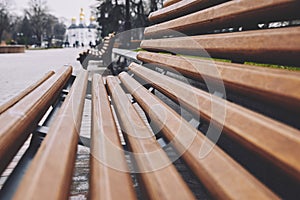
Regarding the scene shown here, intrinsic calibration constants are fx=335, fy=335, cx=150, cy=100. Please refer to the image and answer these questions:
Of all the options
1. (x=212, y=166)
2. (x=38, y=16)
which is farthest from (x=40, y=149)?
(x=38, y=16)

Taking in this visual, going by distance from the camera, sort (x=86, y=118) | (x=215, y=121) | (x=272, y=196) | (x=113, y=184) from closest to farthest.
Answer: (x=272, y=196), (x=113, y=184), (x=215, y=121), (x=86, y=118)

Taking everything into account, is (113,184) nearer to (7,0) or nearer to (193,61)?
(193,61)

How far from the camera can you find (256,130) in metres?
0.65

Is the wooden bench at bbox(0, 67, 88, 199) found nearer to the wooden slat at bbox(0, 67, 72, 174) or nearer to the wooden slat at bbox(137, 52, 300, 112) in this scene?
the wooden slat at bbox(0, 67, 72, 174)

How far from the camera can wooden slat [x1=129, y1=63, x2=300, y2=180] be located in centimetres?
55

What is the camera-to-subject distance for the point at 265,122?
649 millimetres

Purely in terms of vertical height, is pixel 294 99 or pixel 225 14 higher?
pixel 225 14

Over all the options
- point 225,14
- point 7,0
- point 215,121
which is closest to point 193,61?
point 225,14

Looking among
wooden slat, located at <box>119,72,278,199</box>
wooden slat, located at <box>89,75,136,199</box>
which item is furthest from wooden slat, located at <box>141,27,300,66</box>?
wooden slat, located at <box>89,75,136,199</box>

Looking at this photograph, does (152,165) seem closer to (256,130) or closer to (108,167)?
(108,167)

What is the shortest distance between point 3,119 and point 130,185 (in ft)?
1.77

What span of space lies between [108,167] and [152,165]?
0.11 m

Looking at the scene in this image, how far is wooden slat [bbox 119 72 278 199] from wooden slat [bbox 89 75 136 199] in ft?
0.51

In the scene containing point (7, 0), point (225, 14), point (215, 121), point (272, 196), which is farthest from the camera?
point (7, 0)
